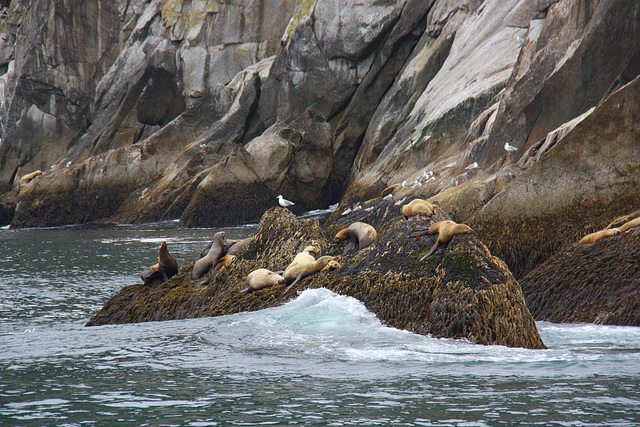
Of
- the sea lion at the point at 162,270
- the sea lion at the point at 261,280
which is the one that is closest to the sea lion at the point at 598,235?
the sea lion at the point at 261,280

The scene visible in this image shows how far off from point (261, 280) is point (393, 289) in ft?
10.00

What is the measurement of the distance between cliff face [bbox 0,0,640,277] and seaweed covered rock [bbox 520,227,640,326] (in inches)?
63.9

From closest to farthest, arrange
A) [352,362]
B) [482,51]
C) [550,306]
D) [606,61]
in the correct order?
1. [352,362]
2. [550,306]
3. [606,61]
4. [482,51]

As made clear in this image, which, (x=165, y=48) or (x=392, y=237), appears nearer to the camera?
(x=392, y=237)

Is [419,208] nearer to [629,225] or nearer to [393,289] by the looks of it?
[393,289]

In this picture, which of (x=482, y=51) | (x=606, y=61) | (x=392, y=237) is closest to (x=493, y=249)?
(x=392, y=237)

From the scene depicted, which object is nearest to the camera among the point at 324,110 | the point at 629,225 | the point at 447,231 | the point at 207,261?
the point at 447,231

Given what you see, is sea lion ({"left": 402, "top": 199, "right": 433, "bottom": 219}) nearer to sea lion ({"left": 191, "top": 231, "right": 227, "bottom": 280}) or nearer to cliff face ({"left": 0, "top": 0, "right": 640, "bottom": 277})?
cliff face ({"left": 0, "top": 0, "right": 640, "bottom": 277})

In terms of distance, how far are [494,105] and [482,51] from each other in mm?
5990

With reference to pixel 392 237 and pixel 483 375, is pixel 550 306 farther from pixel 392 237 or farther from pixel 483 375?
pixel 483 375

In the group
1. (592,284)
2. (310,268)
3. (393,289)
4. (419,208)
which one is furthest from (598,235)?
(310,268)

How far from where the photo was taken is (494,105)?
2591 cm

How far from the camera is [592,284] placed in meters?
10.9

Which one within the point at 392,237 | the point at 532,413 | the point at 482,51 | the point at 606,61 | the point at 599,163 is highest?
the point at 482,51
